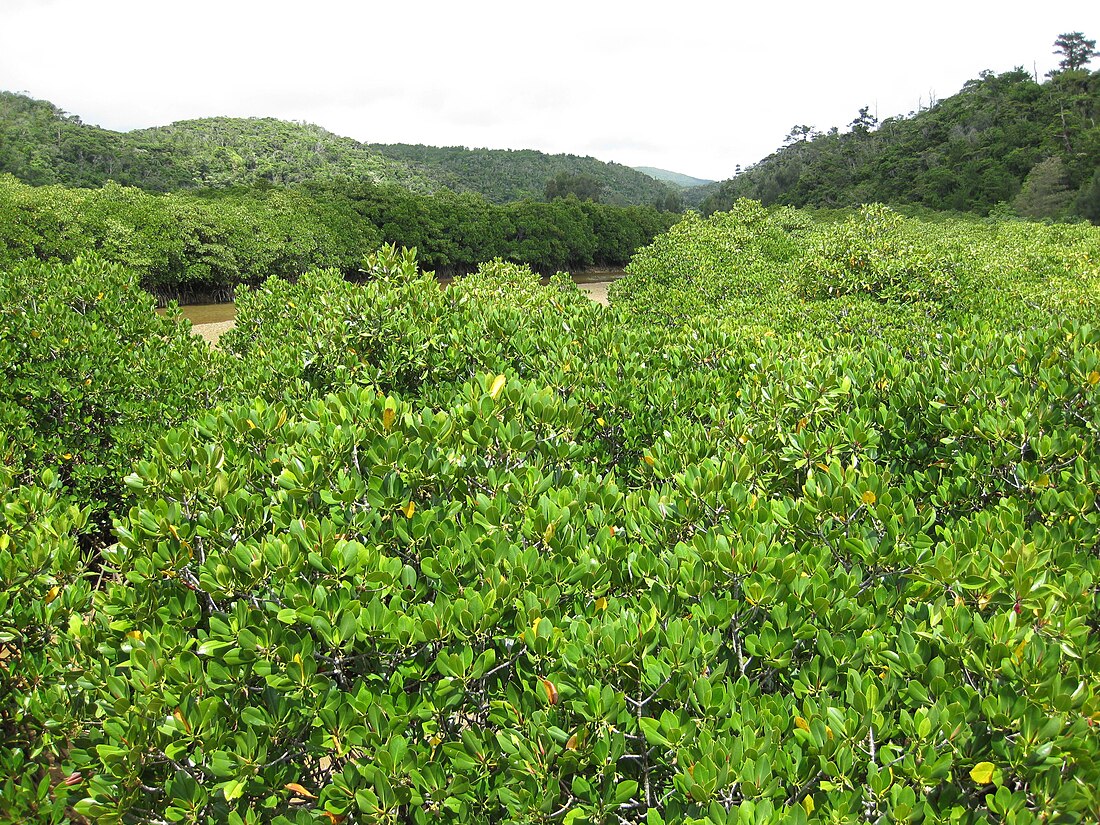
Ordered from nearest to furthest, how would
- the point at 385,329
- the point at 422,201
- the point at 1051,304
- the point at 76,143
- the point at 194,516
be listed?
the point at 194,516 → the point at 385,329 → the point at 1051,304 → the point at 422,201 → the point at 76,143

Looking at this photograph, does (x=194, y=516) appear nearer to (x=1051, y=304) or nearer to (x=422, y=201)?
(x=1051, y=304)

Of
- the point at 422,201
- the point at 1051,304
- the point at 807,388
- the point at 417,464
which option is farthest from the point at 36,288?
the point at 422,201

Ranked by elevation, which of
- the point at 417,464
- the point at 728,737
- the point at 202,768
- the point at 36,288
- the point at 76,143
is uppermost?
the point at 76,143

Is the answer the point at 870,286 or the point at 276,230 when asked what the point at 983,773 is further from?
the point at 276,230

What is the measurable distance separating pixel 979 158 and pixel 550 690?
72.8 m

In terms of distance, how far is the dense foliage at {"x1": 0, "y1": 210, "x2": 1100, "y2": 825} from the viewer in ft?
6.45

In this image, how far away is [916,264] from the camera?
406 inches

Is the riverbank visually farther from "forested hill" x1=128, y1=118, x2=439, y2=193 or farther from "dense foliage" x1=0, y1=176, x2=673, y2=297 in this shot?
"forested hill" x1=128, y1=118, x2=439, y2=193

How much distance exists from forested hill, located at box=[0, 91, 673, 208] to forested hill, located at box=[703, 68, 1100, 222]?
29.2 metres

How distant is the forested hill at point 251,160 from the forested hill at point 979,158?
29.2m

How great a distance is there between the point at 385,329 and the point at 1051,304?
9.49 meters

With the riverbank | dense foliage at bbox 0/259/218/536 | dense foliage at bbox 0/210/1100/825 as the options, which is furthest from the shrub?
the riverbank

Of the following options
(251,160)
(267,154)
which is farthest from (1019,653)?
(267,154)

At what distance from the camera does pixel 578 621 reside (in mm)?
2305
